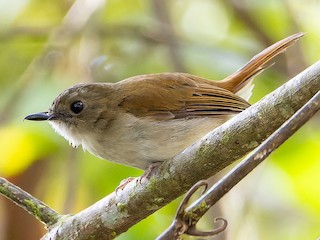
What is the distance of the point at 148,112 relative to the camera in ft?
13.3

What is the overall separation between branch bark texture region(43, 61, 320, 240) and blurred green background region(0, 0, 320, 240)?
125cm

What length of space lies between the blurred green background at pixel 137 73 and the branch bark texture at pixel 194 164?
125cm

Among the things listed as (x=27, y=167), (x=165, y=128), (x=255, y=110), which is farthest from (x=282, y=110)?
(x=27, y=167)

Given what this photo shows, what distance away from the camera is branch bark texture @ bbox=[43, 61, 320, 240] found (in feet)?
8.99

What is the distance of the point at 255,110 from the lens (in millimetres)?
2799

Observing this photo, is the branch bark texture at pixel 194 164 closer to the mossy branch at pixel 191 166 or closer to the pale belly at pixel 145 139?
the mossy branch at pixel 191 166

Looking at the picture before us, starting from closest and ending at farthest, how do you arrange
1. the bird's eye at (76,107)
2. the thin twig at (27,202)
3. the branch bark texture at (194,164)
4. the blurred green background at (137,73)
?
the branch bark texture at (194,164) < the thin twig at (27,202) < the bird's eye at (76,107) < the blurred green background at (137,73)

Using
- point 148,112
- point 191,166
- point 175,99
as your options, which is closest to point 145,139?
point 148,112

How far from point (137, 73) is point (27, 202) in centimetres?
224

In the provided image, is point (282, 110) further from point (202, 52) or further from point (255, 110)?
point (202, 52)

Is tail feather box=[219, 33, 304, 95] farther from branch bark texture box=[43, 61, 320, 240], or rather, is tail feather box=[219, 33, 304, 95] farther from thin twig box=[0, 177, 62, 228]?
thin twig box=[0, 177, 62, 228]

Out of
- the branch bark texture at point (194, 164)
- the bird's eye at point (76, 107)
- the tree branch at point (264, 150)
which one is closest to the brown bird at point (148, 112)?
the bird's eye at point (76, 107)

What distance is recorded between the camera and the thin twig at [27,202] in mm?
3299

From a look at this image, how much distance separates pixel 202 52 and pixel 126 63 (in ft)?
1.91
